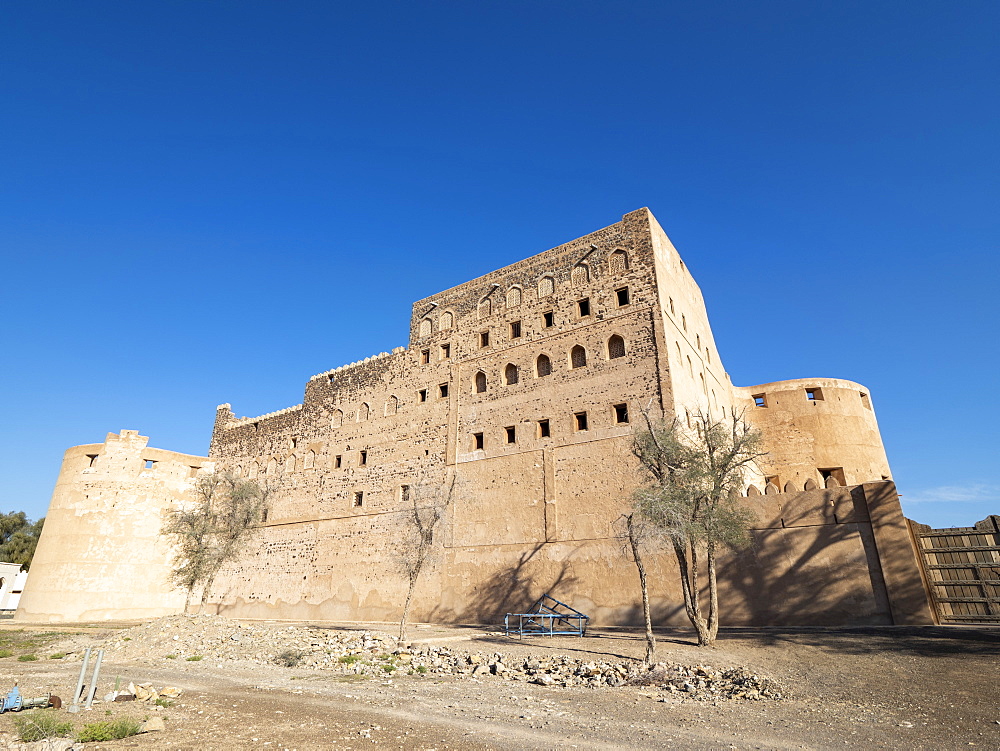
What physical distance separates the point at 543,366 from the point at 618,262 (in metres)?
4.65

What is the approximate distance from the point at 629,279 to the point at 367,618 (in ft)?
53.3

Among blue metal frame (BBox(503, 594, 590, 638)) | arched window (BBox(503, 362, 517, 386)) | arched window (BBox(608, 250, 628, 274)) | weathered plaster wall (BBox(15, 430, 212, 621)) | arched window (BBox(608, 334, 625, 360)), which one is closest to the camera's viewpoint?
blue metal frame (BBox(503, 594, 590, 638))

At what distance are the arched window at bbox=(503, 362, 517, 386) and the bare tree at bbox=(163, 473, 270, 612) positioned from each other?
47.9 ft

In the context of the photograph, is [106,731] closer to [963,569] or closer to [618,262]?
[963,569]

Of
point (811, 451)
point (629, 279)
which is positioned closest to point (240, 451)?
point (629, 279)

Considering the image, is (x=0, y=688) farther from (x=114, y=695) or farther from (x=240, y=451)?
(x=240, y=451)

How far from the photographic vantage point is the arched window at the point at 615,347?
64.1 feet

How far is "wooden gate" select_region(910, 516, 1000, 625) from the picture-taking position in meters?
12.4

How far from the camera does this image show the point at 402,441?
24.3 meters

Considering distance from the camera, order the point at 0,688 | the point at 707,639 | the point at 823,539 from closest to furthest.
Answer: the point at 0,688
the point at 707,639
the point at 823,539

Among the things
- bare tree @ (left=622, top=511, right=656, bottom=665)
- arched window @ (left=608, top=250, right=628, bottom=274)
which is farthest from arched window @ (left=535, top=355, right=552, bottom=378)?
bare tree @ (left=622, top=511, right=656, bottom=665)

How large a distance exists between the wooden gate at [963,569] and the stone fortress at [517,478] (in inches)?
17.2

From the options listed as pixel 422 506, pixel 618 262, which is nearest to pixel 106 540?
pixel 422 506

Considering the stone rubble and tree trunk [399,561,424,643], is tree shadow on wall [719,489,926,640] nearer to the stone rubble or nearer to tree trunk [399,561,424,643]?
the stone rubble
